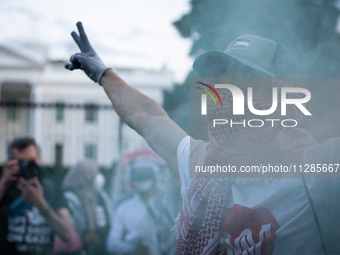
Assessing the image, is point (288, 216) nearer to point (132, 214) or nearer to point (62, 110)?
point (132, 214)

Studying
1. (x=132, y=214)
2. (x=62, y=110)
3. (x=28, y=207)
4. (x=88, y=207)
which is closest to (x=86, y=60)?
(x=28, y=207)

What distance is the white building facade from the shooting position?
6.80 metres

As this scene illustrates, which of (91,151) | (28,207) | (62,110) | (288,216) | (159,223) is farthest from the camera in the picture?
(62,110)

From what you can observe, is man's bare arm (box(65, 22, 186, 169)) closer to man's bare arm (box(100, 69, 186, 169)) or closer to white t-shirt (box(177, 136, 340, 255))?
man's bare arm (box(100, 69, 186, 169))

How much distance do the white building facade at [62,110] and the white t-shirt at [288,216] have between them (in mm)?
4364

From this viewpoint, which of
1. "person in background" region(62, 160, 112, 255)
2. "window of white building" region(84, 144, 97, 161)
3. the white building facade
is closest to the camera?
"person in background" region(62, 160, 112, 255)

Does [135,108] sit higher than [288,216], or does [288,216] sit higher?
[135,108]

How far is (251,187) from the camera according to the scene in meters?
1.29

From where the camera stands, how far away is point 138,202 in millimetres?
4219

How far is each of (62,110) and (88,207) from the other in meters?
6.93

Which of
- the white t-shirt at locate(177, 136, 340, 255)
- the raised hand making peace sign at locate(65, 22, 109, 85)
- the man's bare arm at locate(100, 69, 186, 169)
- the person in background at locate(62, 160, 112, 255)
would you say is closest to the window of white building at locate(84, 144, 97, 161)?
the person in background at locate(62, 160, 112, 255)

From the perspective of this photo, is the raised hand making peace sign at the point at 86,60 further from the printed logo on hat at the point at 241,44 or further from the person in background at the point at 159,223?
the person in background at the point at 159,223

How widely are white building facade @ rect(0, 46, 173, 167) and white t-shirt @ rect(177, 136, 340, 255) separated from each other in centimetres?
436

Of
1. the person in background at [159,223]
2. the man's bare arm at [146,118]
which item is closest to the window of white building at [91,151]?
the person in background at [159,223]
